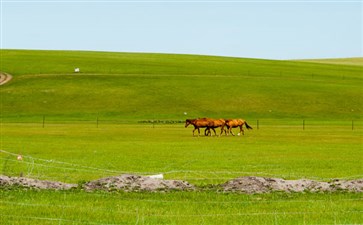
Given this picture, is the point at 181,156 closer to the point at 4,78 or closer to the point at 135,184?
the point at 135,184

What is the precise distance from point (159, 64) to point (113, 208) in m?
134

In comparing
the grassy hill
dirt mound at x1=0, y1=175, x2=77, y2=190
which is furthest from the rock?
the grassy hill

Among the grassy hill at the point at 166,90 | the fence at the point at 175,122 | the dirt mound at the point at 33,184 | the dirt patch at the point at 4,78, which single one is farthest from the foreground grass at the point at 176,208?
the dirt patch at the point at 4,78

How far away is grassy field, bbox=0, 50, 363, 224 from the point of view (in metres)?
23.9

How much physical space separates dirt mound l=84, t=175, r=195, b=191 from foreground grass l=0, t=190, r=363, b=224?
0.89 meters

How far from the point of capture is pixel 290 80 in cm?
13850

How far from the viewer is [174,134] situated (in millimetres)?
71250

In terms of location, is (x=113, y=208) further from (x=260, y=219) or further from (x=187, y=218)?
(x=260, y=219)

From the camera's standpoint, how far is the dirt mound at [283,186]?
91.5 ft

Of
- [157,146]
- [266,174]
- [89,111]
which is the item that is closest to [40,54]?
[89,111]

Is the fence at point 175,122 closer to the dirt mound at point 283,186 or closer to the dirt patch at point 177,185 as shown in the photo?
the dirt patch at point 177,185

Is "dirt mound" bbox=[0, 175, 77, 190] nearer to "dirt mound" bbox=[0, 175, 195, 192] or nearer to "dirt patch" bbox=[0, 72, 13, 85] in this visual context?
"dirt mound" bbox=[0, 175, 195, 192]

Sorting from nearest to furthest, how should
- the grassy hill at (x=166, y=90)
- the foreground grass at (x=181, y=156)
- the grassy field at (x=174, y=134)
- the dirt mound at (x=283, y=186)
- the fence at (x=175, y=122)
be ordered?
1. the grassy field at (x=174, y=134)
2. the dirt mound at (x=283, y=186)
3. the foreground grass at (x=181, y=156)
4. the fence at (x=175, y=122)
5. the grassy hill at (x=166, y=90)

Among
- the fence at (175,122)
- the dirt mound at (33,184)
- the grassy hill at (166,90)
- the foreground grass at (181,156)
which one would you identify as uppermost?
the grassy hill at (166,90)
